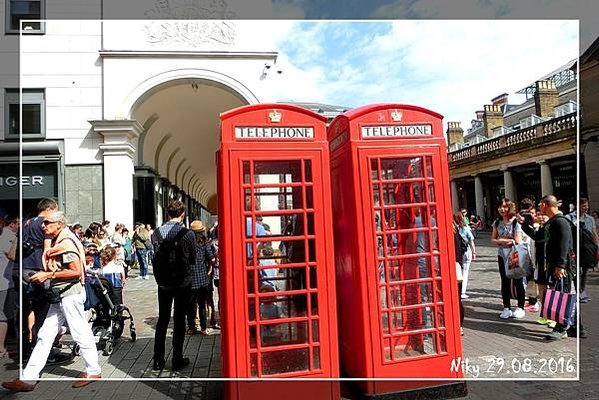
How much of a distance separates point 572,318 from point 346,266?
2.86 metres

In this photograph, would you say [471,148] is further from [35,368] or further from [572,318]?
[35,368]

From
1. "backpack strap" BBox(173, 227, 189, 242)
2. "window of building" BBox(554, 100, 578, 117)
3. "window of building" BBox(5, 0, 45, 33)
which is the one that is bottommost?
"backpack strap" BBox(173, 227, 189, 242)

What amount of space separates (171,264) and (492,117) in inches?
122

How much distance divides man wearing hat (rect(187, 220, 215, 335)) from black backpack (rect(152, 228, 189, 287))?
1026 mm

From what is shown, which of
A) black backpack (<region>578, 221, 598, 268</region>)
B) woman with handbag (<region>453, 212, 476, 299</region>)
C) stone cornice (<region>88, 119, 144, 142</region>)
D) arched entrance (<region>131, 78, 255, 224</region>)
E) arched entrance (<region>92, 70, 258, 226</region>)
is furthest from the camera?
arched entrance (<region>131, 78, 255, 224</region>)

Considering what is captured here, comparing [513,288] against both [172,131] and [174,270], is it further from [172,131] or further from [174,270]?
[172,131]

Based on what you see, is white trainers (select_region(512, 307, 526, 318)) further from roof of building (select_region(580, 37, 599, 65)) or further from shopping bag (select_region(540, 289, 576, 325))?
roof of building (select_region(580, 37, 599, 65))

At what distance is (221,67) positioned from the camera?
1050 cm

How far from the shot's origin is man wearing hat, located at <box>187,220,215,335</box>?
205 inches

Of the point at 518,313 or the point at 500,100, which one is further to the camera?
the point at 518,313

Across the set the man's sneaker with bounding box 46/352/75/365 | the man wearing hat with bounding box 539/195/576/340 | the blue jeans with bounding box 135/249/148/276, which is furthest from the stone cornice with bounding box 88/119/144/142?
the man wearing hat with bounding box 539/195/576/340

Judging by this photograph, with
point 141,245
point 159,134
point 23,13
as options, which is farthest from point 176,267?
point 159,134

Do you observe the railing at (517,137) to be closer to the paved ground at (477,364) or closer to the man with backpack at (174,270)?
the paved ground at (477,364)

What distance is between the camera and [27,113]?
9.58m
